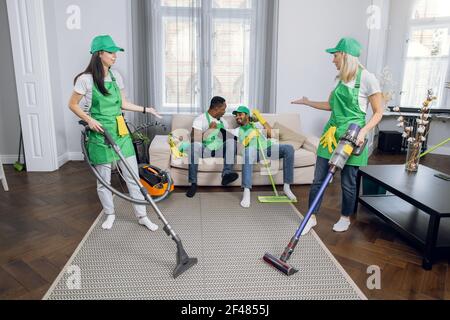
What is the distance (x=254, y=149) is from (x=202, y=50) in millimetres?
1836

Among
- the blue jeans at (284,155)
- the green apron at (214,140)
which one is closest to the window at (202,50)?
the green apron at (214,140)

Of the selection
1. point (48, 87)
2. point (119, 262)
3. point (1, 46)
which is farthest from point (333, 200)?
point (1, 46)

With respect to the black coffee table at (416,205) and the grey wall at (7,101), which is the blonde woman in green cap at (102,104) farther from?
the grey wall at (7,101)

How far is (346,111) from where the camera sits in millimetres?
2234

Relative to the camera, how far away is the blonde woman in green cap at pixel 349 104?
2.14 m

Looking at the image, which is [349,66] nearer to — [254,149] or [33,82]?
[254,149]

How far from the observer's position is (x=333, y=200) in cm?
315

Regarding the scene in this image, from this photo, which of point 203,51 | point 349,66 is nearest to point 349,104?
point 349,66

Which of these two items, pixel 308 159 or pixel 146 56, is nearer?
pixel 308 159

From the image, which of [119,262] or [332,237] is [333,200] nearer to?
[332,237]

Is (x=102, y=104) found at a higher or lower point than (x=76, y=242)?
higher

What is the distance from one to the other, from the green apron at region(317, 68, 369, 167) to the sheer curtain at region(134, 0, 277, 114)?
2.25 m

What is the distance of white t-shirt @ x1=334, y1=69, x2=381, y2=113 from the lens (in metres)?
2.13
